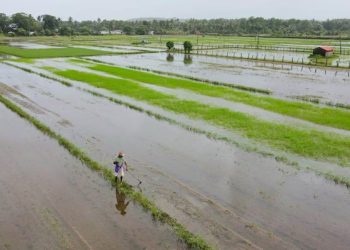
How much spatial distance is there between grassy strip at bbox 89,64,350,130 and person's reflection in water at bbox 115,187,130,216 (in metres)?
14.8

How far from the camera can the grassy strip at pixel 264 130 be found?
63.5ft

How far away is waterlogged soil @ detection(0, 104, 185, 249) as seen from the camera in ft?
38.6

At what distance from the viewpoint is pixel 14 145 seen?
2067 cm

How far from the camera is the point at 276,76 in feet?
147

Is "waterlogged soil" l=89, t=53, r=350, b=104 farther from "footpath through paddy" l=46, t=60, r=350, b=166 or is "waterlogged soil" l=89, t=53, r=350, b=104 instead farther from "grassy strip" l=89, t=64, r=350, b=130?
"footpath through paddy" l=46, t=60, r=350, b=166

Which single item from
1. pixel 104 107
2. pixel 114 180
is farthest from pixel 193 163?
pixel 104 107

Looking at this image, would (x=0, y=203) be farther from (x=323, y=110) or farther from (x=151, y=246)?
(x=323, y=110)

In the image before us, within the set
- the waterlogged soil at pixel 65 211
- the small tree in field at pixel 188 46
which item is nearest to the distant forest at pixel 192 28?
the small tree in field at pixel 188 46

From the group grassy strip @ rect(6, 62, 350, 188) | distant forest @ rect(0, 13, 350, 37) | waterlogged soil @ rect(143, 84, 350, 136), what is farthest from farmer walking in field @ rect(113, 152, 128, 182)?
distant forest @ rect(0, 13, 350, 37)

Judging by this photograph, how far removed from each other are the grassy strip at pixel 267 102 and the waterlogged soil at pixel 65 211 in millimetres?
15410

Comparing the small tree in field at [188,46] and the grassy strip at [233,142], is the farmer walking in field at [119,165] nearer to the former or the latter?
the grassy strip at [233,142]

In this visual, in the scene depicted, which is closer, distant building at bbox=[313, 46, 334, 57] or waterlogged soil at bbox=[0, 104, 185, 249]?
waterlogged soil at bbox=[0, 104, 185, 249]

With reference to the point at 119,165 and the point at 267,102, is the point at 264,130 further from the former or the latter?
the point at 119,165

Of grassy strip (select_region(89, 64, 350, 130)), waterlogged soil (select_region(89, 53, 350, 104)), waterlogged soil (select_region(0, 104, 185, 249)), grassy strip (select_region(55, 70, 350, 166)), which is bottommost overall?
waterlogged soil (select_region(0, 104, 185, 249))
